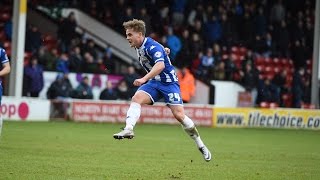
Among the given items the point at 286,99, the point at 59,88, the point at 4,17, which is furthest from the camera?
the point at 286,99

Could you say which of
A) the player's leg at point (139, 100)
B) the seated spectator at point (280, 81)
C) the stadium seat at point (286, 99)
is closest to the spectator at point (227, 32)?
the seated spectator at point (280, 81)

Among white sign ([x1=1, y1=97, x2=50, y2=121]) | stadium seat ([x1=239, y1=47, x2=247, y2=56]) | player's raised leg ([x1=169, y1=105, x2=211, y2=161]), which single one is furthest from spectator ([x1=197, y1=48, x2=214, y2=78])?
player's raised leg ([x1=169, y1=105, x2=211, y2=161])

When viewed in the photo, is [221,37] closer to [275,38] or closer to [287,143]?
[275,38]

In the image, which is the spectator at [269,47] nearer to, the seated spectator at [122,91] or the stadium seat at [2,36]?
the seated spectator at [122,91]

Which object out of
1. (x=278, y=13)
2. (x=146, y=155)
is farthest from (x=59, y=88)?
(x=278, y=13)

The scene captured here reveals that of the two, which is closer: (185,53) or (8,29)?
(8,29)

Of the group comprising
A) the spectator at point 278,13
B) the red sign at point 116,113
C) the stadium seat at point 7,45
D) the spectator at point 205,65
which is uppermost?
the spectator at point 278,13

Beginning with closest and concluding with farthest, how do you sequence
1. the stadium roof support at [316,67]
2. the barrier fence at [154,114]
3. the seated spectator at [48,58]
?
1. the barrier fence at [154,114]
2. the seated spectator at [48,58]
3. the stadium roof support at [316,67]

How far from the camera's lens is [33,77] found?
2628 cm

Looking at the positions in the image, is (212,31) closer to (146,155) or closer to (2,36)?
(2,36)

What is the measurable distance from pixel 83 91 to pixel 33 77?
1.91 meters

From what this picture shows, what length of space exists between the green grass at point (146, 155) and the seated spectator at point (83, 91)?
408 centimetres

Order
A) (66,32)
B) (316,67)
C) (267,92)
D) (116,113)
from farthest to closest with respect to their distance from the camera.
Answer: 1. (267,92)
2. (316,67)
3. (66,32)
4. (116,113)

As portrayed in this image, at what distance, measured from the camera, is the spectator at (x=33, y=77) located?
26.2 metres
